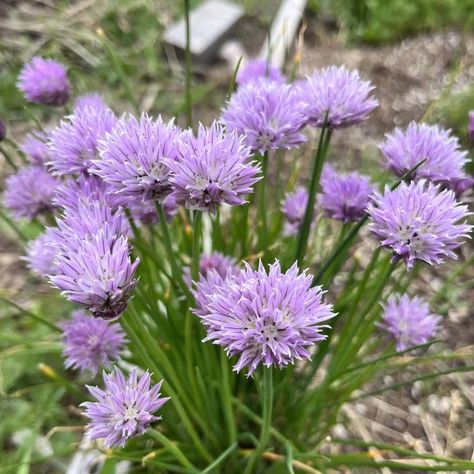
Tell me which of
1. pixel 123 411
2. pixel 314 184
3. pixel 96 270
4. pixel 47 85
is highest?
pixel 47 85

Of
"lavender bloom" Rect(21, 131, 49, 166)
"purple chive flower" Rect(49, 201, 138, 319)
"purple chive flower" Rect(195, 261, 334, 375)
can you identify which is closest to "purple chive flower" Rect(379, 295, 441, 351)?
"purple chive flower" Rect(195, 261, 334, 375)

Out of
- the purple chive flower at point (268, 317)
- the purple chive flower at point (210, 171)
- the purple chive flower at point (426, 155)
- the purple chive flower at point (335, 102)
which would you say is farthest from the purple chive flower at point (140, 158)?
the purple chive flower at point (426, 155)

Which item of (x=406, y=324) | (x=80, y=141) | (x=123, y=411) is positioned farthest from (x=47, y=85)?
(x=406, y=324)

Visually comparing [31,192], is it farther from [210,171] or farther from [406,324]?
[406,324]

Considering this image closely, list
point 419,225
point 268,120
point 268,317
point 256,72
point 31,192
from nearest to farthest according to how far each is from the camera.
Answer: point 268,317, point 419,225, point 268,120, point 31,192, point 256,72

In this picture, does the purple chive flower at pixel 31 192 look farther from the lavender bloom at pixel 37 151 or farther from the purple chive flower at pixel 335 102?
the purple chive flower at pixel 335 102

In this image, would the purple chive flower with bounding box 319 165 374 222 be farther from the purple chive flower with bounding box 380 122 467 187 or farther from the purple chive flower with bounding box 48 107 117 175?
the purple chive flower with bounding box 48 107 117 175
